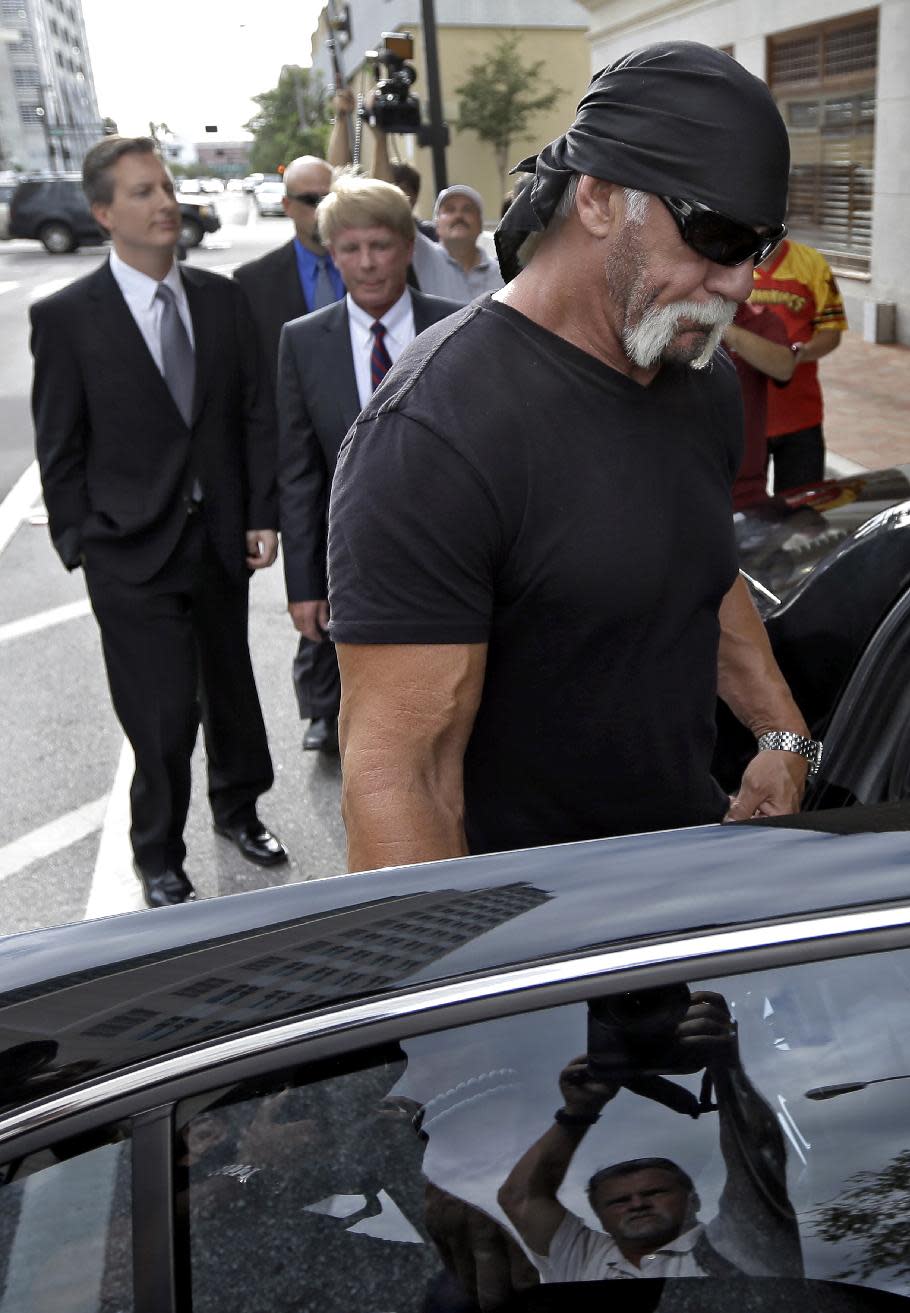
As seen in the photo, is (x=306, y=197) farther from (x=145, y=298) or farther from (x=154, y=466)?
(x=154, y=466)

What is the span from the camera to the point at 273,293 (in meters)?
5.00

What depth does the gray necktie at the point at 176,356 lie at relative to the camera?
12.7 ft

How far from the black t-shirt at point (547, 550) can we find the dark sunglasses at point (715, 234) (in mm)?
199

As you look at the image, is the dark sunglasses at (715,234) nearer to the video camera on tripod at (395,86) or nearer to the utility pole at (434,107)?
the video camera on tripod at (395,86)

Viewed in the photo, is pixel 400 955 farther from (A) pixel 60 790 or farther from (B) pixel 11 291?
(B) pixel 11 291

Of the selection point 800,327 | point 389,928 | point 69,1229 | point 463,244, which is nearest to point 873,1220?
point 389,928

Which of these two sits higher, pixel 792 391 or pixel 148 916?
pixel 148 916

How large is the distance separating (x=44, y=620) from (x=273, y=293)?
276cm

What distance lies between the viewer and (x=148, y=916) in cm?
157

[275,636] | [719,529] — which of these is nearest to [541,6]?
[275,636]

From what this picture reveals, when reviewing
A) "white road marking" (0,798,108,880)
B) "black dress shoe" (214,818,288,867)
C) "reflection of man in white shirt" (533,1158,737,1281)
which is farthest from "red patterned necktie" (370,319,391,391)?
"reflection of man in white shirt" (533,1158,737,1281)

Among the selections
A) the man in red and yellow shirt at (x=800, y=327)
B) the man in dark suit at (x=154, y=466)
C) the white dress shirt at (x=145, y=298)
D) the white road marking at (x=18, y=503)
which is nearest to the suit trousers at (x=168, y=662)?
the man in dark suit at (x=154, y=466)

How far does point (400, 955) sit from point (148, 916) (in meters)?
0.40

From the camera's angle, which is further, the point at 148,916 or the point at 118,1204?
the point at 148,916
